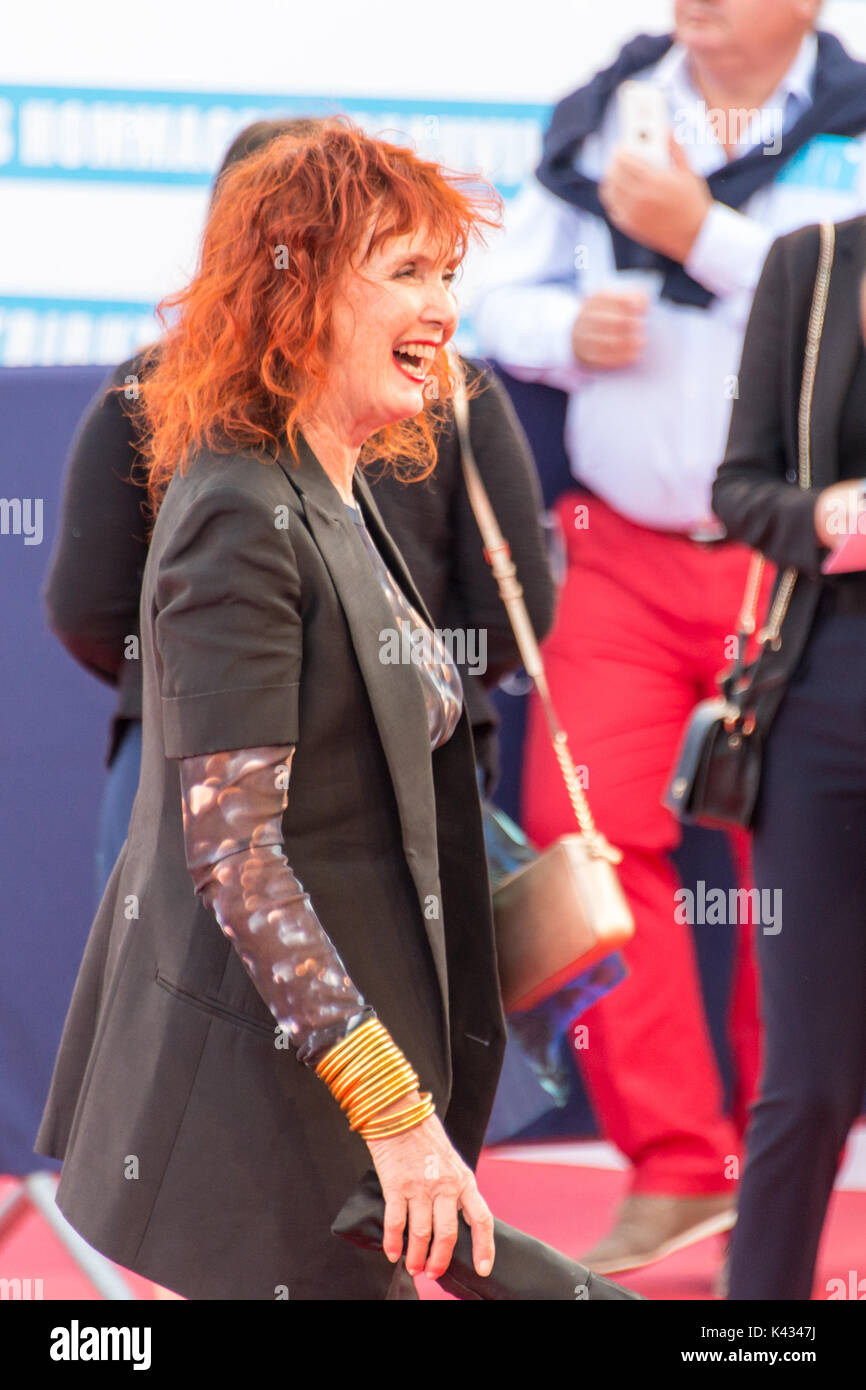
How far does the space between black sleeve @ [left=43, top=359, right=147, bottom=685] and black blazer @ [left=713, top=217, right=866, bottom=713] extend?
83 cm

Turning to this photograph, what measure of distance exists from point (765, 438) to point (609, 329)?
95cm

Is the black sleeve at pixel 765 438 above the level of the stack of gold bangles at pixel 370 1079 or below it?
above

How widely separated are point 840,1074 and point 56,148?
7.64 ft

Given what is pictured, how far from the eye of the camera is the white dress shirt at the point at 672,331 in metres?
3.35

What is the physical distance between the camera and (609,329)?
331 centimetres

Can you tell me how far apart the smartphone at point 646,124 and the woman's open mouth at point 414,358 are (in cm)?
182

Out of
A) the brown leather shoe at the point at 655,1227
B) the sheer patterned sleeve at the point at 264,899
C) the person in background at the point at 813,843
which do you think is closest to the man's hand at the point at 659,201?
the person in background at the point at 813,843

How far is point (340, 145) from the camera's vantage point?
1619 millimetres

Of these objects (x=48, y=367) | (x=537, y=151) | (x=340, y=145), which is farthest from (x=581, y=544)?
(x=340, y=145)

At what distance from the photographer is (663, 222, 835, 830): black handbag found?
2.36m

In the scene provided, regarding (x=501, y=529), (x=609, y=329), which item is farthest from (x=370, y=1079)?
(x=609, y=329)

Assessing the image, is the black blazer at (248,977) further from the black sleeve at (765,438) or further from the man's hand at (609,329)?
the man's hand at (609,329)

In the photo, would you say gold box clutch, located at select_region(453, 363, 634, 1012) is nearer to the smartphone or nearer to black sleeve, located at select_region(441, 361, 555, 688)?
black sleeve, located at select_region(441, 361, 555, 688)

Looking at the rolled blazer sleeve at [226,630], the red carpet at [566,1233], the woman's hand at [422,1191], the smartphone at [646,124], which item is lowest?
Result: the red carpet at [566,1233]
